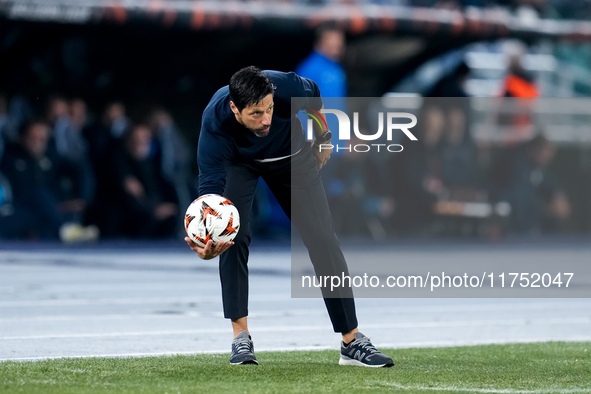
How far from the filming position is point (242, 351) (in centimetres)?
726

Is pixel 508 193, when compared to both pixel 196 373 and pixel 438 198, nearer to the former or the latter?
pixel 438 198

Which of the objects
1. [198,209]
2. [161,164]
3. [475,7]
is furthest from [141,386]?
[475,7]

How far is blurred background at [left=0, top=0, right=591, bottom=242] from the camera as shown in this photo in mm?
18156

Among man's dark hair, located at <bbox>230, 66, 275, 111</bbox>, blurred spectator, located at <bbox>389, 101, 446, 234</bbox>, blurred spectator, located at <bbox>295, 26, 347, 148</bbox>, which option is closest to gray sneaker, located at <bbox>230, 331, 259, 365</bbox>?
man's dark hair, located at <bbox>230, 66, 275, 111</bbox>

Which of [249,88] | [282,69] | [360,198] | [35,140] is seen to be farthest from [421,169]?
[249,88]

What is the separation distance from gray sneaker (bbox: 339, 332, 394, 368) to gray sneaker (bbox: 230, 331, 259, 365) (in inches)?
21.6

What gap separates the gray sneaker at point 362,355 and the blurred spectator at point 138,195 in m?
11.5

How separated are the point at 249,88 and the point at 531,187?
51.5 ft

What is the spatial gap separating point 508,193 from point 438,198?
1.46 m

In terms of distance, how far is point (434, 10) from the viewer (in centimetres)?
2048

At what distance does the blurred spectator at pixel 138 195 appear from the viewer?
18469 mm

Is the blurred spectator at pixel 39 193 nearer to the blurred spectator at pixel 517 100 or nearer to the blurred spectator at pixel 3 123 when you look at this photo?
the blurred spectator at pixel 3 123

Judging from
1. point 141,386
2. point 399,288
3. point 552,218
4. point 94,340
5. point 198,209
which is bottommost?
point 552,218

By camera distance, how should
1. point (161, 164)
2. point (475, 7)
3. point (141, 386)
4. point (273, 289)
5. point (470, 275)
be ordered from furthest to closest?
point (475, 7) < point (161, 164) < point (470, 275) < point (273, 289) < point (141, 386)
